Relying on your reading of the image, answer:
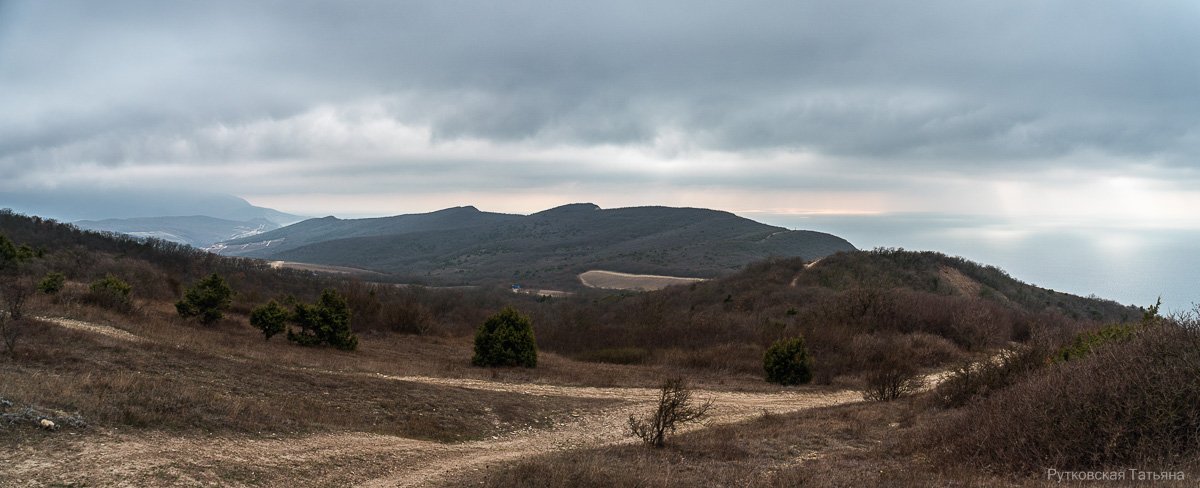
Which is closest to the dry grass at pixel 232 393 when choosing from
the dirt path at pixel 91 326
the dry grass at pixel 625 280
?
the dirt path at pixel 91 326

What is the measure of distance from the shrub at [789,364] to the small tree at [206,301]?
2437cm

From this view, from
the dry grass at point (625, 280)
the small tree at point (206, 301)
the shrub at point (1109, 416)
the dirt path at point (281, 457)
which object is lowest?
the dirt path at point (281, 457)

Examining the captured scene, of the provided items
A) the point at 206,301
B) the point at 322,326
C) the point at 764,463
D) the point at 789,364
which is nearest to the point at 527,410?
the point at 764,463

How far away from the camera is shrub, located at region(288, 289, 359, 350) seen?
984 inches

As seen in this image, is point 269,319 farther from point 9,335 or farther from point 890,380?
point 890,380

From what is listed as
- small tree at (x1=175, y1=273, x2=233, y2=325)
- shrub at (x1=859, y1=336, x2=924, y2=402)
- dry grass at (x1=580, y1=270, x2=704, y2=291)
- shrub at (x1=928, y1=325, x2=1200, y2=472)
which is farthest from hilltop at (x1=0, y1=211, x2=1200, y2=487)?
dry grass at (x1=580, y1=270, x2=704, y2=291)

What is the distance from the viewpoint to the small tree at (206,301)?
2573 centimetres

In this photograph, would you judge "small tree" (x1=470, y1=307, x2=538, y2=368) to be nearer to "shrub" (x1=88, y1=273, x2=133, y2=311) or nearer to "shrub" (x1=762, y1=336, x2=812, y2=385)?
"shrub" (x1=762, y1=336, x2=812, y2=385)

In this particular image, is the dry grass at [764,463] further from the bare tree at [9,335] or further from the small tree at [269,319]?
the small tree at [269,319]

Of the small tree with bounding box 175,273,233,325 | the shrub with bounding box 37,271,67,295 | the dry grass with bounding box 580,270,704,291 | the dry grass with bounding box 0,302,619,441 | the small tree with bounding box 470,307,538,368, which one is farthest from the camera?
the dry grass with bounding box 580,270,704,291

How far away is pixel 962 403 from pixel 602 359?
20.3 m

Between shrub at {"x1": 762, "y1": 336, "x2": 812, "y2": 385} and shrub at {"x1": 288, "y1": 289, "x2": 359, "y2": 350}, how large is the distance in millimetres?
18135

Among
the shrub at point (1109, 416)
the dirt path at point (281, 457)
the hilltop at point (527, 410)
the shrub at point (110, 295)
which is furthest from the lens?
the shrub at point (110, 295)

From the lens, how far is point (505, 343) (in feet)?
79.7
